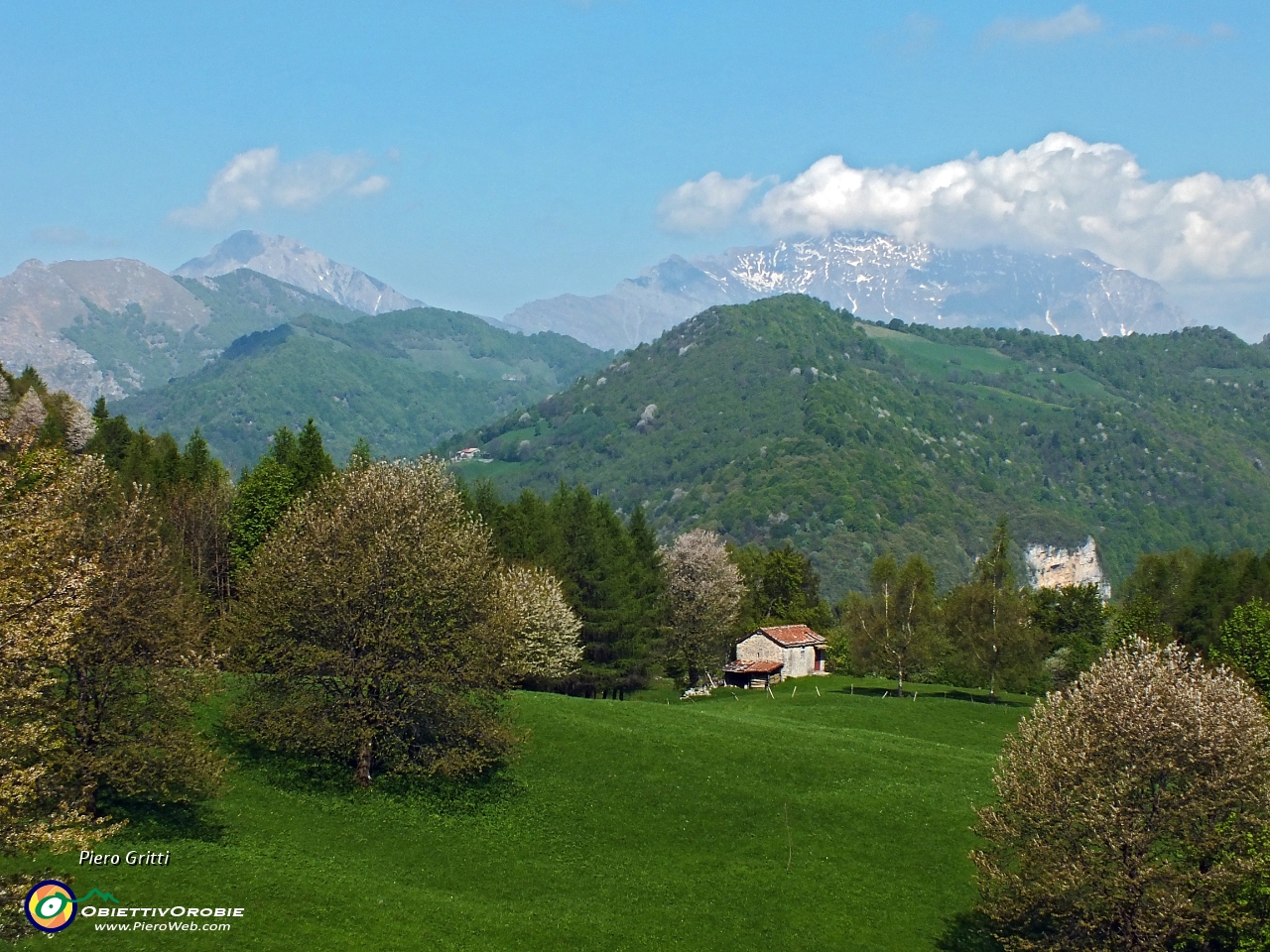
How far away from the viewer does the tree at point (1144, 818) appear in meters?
34.5

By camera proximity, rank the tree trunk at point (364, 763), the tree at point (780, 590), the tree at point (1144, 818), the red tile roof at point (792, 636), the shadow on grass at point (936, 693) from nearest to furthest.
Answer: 1. the tree at point (1144, 818)
2. the tree trunk at point (364, 763)
3. the shadow on grass at point (936, 693)
4. the red tile roof at point (792, 636)
5. the tree at point (780, 590)

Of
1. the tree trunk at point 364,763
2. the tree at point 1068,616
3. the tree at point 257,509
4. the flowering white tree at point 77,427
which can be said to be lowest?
the tree trunk at point 364,763

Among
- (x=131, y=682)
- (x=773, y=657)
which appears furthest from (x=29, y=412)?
(x=131, y=682)

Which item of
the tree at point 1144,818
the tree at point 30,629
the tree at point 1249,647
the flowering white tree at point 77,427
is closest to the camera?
the tree at point 30,629

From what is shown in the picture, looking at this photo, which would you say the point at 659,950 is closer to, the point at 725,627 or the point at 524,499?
the point at 524,499

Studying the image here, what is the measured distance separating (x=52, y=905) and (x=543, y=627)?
46.7 meters

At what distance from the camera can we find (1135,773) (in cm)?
3556

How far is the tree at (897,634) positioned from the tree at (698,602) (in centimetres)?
1268

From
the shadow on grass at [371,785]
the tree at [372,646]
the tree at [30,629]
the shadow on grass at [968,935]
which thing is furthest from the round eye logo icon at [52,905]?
the shadow on grass at [968,935]

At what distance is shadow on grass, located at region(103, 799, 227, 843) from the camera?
37.2 metres

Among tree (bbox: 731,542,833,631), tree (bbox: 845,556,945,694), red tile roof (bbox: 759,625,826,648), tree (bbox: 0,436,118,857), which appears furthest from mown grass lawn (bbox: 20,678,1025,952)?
tree (bbox: 731,542,833,631)

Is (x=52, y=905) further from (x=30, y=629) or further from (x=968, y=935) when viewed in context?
(x=968, y=935)

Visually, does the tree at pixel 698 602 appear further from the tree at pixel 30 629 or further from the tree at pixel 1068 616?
the tree at pixel 30 629

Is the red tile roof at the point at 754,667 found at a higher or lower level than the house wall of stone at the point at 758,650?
lower
